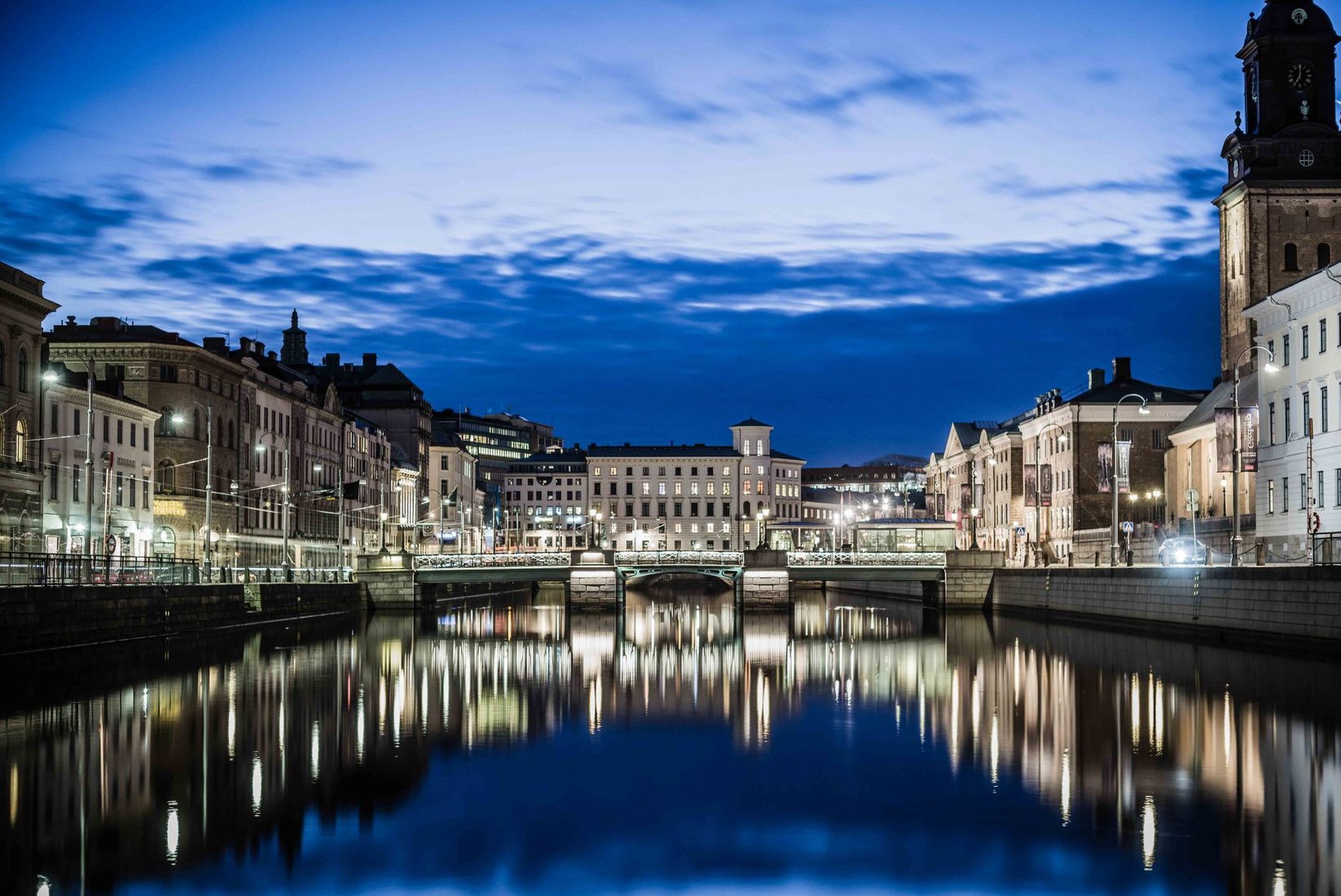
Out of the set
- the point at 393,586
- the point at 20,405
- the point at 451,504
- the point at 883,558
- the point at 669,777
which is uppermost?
the point at 20,405

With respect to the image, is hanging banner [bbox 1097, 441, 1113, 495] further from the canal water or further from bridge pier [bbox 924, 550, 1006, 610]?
bridge pier [bbox 924, 550, 1006, 610]

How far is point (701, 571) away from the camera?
104 metres

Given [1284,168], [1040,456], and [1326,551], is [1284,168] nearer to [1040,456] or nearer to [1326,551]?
[1040,456]

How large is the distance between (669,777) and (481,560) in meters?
83.3

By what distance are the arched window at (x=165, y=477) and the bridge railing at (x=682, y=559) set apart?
27729 millimetres

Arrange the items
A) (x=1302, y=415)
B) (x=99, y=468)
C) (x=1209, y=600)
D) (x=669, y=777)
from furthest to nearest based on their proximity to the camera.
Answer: (x=99, y=468), (x=1302, y=415), (x=1209, y=600), (x=669, y=777)

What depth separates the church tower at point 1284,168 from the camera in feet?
356

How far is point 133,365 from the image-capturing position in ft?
318

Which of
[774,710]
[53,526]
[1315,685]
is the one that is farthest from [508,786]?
[53,526]

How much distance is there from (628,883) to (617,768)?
10470 millimetres

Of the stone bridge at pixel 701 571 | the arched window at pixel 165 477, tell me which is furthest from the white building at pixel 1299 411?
the arched window at pixel 165 477

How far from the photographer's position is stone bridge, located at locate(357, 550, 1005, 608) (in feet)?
326

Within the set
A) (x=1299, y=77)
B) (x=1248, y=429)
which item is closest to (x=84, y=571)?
(x=1248, y=429)

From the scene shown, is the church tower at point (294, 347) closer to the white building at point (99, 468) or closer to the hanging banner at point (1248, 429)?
the white building at point (99, 468)
